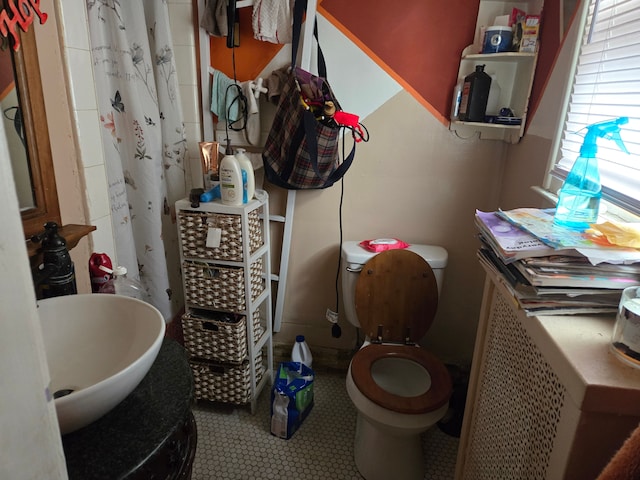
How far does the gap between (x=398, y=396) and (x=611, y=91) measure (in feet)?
3.75

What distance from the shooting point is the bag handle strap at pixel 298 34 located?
5.40 feet

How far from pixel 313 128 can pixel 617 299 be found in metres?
1.16

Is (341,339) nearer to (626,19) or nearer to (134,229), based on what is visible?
(134,229)

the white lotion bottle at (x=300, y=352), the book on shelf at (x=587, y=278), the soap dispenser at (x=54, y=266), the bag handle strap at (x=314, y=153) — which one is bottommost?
the white lotion bottle at (x=300, y=352)

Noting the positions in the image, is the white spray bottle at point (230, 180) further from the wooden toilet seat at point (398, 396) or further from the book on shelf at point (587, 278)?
the book on shelf at point (587, 278)

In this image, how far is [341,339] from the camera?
7.13 feet

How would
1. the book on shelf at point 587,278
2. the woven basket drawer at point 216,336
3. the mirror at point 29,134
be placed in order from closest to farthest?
the book on shelf at point 587,278 → the mirror at point 29,134 → the woven basket drawer at point 216,336

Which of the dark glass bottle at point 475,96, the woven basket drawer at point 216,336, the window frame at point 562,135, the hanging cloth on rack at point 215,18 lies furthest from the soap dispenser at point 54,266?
the dark glass bottle at point 475,96

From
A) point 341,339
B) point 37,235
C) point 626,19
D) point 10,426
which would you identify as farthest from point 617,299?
point 341,339

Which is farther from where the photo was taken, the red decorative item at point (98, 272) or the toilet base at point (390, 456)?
the toilet base at point (390, 456)

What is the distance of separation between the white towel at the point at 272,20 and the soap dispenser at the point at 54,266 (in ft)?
3.83

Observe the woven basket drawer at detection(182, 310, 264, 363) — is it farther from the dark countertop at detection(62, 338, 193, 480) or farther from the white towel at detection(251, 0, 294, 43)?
the white towel at detection(251, 0, 294, 43)

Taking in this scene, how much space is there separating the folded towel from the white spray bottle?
1.10 ft

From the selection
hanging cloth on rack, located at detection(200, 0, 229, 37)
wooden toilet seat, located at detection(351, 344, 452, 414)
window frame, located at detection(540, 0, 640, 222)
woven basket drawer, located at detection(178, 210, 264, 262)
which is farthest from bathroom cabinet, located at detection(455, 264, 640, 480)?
hanging cloth on rack, located at detection(200, 0, 229, 37)
